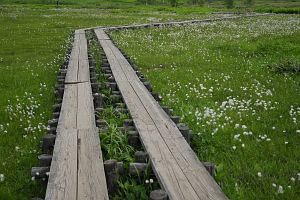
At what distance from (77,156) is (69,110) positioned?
8.65 ft

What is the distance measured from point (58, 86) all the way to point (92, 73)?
5.03 ft

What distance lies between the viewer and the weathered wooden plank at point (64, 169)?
4.93m

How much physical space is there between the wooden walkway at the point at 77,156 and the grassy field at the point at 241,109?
205 cm

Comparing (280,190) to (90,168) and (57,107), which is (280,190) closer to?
(90,168)

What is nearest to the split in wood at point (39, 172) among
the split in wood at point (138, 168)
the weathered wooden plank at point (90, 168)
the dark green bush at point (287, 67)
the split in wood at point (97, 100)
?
the weathered wooden plank at point (90, 168)

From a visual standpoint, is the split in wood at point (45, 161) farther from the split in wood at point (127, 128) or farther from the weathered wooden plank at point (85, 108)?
the split in wood at point (127, 128)

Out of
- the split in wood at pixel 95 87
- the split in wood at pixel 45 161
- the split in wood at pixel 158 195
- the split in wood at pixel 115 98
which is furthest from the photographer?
the split in wood at pixel 95 87

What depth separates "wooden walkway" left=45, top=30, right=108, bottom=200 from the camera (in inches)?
196

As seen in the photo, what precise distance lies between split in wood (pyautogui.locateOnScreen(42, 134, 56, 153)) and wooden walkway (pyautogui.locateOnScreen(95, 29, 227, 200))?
1.66m

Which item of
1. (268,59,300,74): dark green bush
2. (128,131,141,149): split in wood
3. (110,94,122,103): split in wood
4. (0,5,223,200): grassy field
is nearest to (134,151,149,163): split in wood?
(128,131,141,149): split in wood

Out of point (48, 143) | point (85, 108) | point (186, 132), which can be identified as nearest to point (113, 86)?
point (85, 108)

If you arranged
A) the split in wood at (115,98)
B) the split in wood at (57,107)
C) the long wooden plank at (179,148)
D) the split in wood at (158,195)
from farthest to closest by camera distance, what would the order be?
the split in wood at (115,98)
the split in wood at (57,107)
the long wooden plank at (179,148)
the split in wood at (158,195)

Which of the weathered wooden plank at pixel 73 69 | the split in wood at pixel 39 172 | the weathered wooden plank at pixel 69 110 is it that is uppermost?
the weathered wooden plank at pixel 73 69

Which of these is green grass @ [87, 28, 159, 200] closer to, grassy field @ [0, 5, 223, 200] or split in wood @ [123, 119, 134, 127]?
split in wood @ [123, 119, 134, 127]
